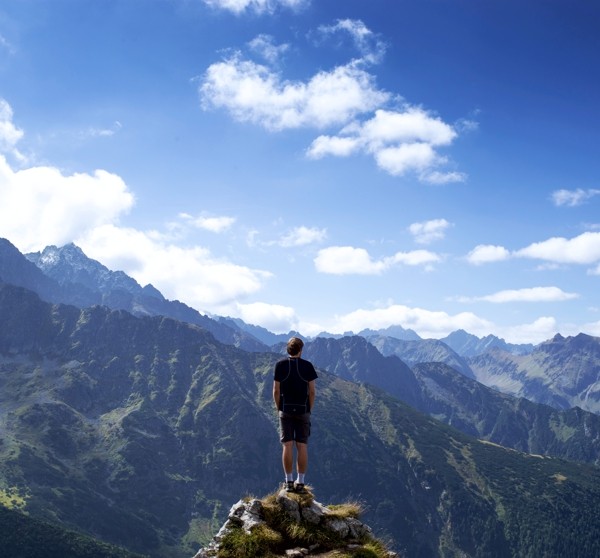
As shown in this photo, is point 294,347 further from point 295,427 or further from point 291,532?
point 291,532

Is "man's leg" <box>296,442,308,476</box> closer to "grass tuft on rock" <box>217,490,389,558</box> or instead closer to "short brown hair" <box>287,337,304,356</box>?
"grass tuft on rock" <box>217,490,389,558</box>

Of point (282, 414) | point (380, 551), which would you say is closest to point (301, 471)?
point (282, 414)

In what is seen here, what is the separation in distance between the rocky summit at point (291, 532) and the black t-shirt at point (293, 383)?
328 centimetres

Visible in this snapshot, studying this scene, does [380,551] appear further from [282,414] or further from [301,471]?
[282,414]

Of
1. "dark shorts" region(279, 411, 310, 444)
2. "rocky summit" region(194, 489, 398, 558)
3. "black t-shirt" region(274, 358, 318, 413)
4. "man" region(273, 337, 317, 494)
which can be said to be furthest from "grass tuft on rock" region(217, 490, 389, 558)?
"black t-shirt" region(274, 358, 318, 413)

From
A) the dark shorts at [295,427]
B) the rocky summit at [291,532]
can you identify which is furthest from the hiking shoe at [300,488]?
the dark shorts at [295,427]

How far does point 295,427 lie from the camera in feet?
68.3

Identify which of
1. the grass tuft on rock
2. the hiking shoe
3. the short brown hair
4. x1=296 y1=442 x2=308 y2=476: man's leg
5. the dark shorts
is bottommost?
the grass tuft on rock

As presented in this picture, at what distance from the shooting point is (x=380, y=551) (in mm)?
17859

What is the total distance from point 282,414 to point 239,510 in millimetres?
3920

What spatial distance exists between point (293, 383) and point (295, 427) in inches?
71.9

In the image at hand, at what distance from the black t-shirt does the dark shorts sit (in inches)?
12.1

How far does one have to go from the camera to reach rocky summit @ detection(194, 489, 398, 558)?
56.4 ft

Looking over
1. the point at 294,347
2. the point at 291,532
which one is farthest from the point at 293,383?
the point at 291,532
